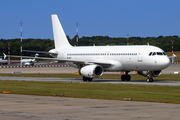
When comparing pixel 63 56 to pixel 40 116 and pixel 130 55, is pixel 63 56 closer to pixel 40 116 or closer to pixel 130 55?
pixel 130 55

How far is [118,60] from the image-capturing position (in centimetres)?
4591

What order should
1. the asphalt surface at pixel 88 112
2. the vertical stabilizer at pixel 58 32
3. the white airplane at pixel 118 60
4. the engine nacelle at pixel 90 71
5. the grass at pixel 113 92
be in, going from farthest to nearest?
1. the vertical stabilizer at pixel 58 32
2. the engine nacelle at pixel 90 71
3. the white airplane at pixel 118 60
4. the grass at pixel 113 92
5. the asphalt surface at pixel 88 112

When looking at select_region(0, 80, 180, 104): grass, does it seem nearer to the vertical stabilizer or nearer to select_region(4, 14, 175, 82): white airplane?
select_region(4, 14, 175, 82): white airplane

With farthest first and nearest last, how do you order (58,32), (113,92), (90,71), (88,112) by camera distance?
(58,32)
(90,71)
(113,92)
(88,112)

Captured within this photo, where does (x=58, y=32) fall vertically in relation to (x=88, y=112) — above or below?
above

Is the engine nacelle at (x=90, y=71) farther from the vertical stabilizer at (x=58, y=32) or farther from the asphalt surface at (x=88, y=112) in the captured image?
the asphalt surface at (x=88, y=112)

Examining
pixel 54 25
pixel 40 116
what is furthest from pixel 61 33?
pixel 40 116

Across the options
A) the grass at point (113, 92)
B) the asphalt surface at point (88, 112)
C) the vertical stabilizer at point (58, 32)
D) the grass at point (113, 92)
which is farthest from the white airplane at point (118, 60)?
the asphalt surface at point (88, 112)

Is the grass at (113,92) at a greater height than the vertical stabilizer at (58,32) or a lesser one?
lesser

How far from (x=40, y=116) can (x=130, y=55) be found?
99.0 ft

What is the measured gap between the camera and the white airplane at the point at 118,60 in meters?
43.2

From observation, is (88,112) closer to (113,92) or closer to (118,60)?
(113,92)

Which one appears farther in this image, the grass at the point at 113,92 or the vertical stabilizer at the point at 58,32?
the vertical stabilizer at the point at 58,32

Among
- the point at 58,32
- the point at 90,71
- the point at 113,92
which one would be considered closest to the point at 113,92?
the point at 113,92
